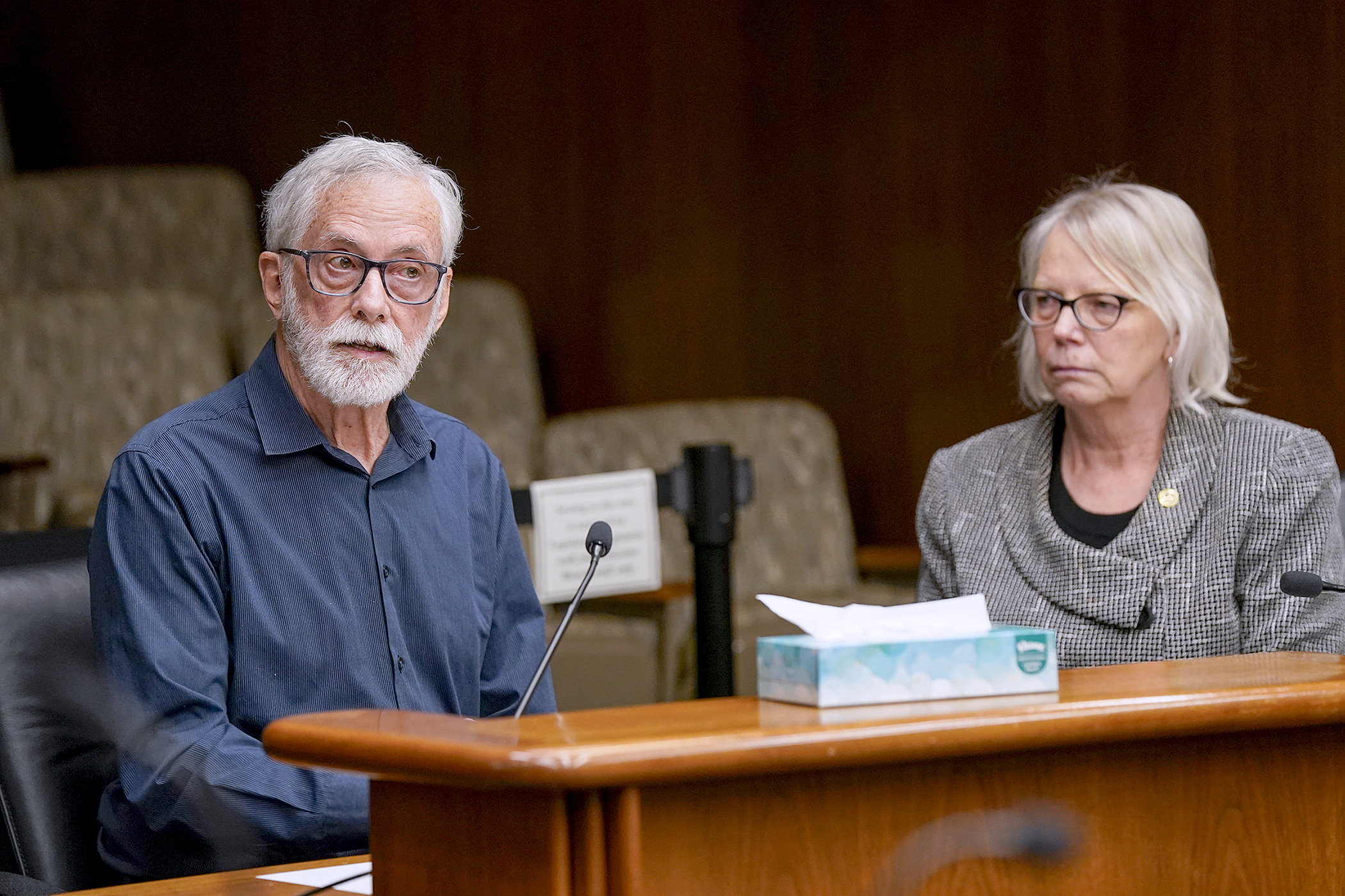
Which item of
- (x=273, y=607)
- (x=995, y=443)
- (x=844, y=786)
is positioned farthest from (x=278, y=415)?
(x=995, y=443)

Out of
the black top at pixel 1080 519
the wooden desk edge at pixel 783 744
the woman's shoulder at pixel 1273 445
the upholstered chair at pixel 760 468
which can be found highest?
the woman's shoulder at pixel 1273 445

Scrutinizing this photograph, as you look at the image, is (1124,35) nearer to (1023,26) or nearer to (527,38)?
(1023,26)

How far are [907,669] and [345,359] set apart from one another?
83 centimetres

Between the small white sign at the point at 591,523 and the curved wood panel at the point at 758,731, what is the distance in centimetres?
127

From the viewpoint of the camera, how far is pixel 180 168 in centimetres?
399

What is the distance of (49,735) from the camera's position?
1.44 meters

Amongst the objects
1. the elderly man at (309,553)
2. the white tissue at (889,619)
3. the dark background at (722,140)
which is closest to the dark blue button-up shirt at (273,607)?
the elderly man at (309,553)

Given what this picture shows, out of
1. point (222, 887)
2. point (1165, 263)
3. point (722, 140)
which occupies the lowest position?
point (222, 887)

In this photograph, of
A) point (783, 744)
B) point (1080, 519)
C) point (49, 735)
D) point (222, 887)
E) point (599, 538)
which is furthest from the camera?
point (1080, 519)

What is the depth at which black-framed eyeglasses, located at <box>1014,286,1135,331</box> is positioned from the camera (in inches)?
78.7

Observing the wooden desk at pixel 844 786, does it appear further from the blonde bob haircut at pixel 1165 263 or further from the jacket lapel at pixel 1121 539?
the blonde bob haircut at pixel 1165 263

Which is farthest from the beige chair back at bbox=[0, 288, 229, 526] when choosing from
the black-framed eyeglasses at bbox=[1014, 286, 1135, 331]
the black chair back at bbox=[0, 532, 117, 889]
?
the black-framed eyeglasses at bbox=[1014, 286, 1135, 331]

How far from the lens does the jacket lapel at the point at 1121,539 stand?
1882 mm

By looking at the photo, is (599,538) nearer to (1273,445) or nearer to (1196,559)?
(1196,559)
